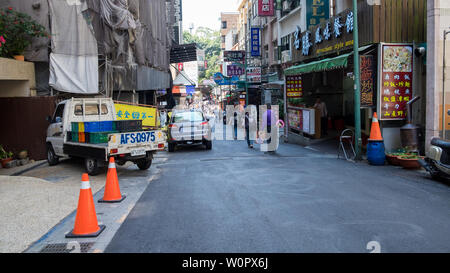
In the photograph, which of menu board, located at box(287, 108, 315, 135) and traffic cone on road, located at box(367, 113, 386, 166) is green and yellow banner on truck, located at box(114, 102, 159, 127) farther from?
traffic cone on road, located at box(367, 113, 386, 166)

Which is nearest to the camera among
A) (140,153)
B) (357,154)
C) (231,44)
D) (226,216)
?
(226,216)

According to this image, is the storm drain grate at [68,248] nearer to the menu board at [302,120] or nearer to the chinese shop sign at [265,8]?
the menu board at [302,120]

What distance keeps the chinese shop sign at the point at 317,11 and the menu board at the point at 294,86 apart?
3188 millimetres

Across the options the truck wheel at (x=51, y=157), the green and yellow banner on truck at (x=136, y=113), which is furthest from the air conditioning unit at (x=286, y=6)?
the truck wheel at (x=51, y=157)

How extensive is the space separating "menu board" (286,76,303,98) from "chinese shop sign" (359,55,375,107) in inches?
272

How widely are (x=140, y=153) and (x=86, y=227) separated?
5.42 meters

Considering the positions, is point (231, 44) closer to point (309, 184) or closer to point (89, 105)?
point (89, 105)

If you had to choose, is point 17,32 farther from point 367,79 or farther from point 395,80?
point 395,80

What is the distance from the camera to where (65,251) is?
5059 mm

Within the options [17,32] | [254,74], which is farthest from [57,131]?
[254,74]

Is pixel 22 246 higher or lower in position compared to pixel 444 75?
lower

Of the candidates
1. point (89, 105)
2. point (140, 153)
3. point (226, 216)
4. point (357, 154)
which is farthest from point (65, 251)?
point (357, 154)

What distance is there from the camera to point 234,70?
127ft

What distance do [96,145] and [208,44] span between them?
82.6 meters
